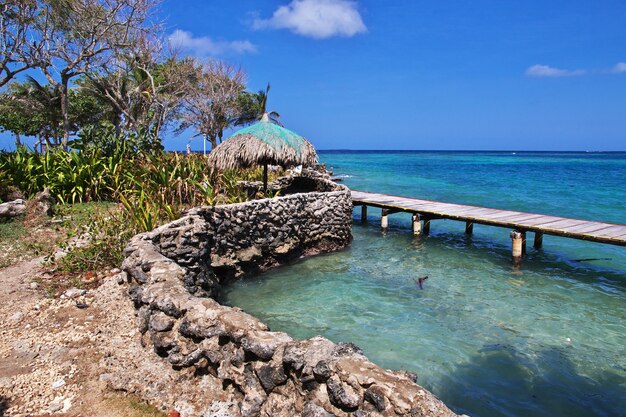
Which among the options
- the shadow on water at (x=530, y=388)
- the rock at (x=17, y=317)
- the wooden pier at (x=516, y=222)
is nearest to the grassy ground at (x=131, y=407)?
the rock at (x=17, y=317)

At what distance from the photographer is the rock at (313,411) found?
11.5ft

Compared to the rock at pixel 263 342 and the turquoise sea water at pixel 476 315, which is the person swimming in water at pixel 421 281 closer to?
the turquoise sea water at pixel 476 315

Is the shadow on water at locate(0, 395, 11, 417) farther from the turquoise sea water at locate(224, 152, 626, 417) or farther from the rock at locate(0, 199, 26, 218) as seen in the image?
the rock at locate(0, 199, 26, 218)

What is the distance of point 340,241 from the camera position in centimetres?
1350

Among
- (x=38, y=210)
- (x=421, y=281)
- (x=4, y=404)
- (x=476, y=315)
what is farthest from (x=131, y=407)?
(x=38, y=210)

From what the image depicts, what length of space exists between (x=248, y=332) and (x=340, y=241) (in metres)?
9.33

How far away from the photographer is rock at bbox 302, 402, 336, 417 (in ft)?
11.5

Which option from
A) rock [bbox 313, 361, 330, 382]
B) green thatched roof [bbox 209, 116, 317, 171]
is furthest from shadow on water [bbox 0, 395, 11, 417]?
green thatched roof [bbox 209, 116, 317, 171]

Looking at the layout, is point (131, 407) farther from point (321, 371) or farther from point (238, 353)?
point (321, 371)

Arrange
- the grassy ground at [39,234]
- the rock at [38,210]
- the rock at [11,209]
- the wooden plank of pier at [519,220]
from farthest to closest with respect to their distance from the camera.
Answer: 1. the wooden plank of pier at [519,220]
2. the rock at [11,209]
3. the rock at [38,210]
4. the grassy ground at [39,234]

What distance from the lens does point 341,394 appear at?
11.3 feet

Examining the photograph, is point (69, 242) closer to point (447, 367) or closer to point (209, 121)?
point (447, 367)

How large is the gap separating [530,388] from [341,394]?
4.07 meters

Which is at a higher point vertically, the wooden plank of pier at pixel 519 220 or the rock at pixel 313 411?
the rock at pixel 313 411
